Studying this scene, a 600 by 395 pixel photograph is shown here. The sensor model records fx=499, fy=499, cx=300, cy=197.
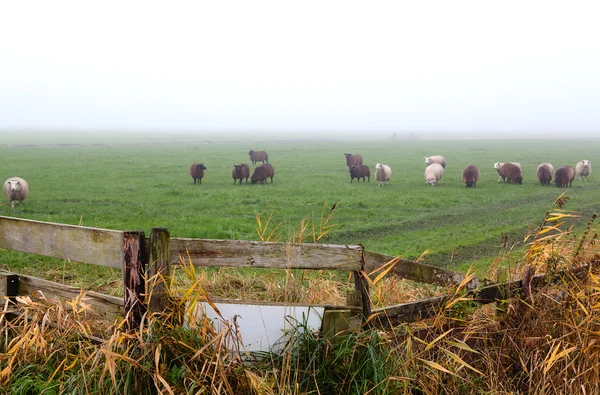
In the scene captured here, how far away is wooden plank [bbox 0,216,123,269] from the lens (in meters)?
3.56

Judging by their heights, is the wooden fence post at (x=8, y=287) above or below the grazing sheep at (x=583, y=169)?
above

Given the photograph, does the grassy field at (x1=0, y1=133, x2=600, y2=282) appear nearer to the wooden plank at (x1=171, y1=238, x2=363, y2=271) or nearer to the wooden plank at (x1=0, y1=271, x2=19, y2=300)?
the wooden plank at (x1=171, y1=238, x2=363, y2=271)

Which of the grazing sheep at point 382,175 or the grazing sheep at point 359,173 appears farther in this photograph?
the grazing sheep at point 359,173

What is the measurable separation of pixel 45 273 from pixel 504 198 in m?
17.4

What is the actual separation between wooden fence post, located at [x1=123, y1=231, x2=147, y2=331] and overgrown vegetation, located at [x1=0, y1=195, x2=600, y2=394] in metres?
0.15

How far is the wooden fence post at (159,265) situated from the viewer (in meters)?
3.47

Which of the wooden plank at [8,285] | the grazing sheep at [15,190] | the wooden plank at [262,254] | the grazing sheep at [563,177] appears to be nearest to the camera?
the wooden plank at [262,254]

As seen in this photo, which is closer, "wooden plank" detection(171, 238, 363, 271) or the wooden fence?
the wooden fence

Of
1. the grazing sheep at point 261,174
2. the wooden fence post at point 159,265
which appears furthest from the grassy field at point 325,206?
the wooden fence post at point 159,265

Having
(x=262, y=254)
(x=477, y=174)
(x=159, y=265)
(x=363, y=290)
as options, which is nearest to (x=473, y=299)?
(x=363, y=290)

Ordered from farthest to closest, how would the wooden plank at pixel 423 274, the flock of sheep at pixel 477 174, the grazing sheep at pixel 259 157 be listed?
the grazing sheep at pixel 259 157, the flock of sheep at pixel 477 174, the wooden plank at pixel 423 274

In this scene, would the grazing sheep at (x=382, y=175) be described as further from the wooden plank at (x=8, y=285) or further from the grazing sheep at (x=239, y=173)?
the wooden plank at (x=8, y=285)

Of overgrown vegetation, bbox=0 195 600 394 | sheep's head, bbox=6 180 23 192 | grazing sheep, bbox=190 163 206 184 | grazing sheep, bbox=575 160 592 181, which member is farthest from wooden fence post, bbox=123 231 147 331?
→ grazing sheep, bbox=575 160 592 181

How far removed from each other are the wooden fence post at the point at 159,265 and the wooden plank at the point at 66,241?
0.23 metres
